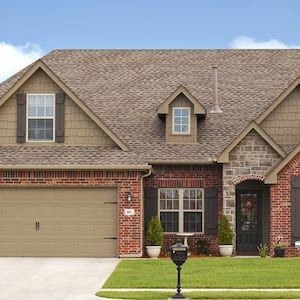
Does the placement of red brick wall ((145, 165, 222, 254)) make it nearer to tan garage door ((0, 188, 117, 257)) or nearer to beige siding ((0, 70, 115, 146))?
beige siding ((0, 70, 115, 146))

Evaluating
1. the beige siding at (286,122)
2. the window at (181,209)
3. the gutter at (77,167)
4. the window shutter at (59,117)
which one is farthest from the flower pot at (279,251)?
the window shutter at (59,117)

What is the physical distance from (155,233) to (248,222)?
3597mm

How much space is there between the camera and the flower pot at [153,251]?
25750 mm

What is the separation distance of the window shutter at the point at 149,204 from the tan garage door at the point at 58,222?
170 cm

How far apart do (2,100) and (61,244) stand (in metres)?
5.15

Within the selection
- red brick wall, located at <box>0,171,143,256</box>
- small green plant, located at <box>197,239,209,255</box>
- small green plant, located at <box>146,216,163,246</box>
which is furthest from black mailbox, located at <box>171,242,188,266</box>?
small green plant, located at <box>197,239,209,255</box>

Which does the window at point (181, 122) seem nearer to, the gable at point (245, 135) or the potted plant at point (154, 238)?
the gable at point (245, 135)

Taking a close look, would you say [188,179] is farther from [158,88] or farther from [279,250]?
[158,88]

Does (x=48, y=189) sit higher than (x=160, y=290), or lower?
higher

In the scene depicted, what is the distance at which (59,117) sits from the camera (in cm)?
2666

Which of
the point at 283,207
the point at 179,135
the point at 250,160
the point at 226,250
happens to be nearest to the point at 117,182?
the point at 179,135

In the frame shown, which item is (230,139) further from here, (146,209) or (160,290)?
(160,290)

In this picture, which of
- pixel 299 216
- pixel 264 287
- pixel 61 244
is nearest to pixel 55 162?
pixel 61 244

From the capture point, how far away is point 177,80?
3186 centimetres
